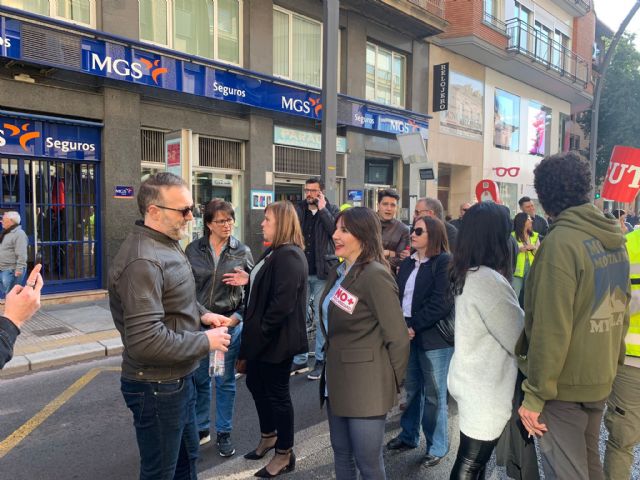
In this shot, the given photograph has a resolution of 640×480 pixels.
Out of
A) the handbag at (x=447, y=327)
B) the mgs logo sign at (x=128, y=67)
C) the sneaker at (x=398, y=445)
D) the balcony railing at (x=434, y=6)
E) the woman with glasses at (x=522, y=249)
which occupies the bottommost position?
the sneaker at (x=398, y=445)

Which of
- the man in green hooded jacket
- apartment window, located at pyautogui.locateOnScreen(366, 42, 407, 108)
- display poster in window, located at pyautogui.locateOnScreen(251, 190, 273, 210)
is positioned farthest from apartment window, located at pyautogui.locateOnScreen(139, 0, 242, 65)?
the man in green hooded jacket

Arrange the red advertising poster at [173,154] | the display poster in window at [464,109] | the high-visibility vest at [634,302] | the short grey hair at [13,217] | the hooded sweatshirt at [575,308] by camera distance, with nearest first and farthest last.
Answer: the hooded sweatshirt at [575,308]
the high-visibility vest at [634,302]
the red advertising poster at [173,154]
the short grey hair at [13,217]
the display poster in window at [464,109]

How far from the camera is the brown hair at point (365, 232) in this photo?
104 inches

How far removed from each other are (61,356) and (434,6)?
49.4 feet

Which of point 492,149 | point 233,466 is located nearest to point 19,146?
point 233,466

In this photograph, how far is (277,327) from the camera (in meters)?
3.20

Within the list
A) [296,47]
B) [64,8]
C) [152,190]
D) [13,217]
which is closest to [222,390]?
[152,190]

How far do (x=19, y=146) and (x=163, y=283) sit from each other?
7.77 m

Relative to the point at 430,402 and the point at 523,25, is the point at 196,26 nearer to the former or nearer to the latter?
the point at 430,402

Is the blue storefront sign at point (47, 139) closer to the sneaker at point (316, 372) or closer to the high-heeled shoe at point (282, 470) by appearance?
the sneaker at point (316, 372)

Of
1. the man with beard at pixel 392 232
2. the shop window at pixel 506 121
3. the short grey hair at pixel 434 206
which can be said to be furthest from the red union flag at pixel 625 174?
the shop window at pixel 506 121

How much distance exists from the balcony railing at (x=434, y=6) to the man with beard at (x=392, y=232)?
39.1 feet

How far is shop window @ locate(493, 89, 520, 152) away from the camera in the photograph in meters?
19.4

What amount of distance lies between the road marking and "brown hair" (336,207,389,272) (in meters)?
3.22
